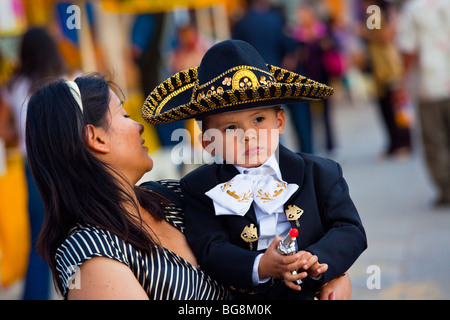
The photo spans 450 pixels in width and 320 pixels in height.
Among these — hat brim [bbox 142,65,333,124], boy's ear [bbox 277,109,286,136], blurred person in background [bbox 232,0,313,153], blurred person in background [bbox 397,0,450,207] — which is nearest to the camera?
hat brim [bbox 142,65,333,124]

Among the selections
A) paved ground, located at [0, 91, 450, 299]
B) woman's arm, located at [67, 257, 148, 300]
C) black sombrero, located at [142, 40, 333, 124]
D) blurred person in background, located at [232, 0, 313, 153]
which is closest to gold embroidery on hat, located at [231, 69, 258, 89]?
black sombrero, located at [142, 40, 333, 124]

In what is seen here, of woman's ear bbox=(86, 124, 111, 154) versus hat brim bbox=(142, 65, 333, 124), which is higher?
hat brim bbox=(142, 65, 333, 124)

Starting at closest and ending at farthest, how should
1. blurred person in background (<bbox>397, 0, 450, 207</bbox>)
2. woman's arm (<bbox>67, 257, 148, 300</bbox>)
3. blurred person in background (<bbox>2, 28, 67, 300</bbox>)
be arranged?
1. woman's arm (<bbox>67, 257, 148, 300</bbox>)
2. blurred person in background (<bbox>2, 28, 67, 300</bbox>)
3. blurred person in background (<bbox>397, 0, 450, 207</bbox>)

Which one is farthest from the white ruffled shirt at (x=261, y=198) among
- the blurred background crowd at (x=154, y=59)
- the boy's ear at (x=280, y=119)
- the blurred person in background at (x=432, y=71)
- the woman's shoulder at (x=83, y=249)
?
the blurred person in background at (x=432, y=71)

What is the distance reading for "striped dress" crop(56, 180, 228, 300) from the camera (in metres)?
2.04

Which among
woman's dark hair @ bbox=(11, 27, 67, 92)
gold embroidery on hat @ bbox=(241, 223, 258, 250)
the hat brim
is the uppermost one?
woman's dark hair @ bbox=(11, 27, 67, 92)

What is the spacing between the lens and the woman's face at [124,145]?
2.31m

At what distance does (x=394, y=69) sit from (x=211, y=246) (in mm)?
7349

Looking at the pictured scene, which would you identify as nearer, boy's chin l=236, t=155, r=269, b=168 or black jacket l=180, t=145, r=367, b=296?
black jacket l=180, t=145, r=367, b=296

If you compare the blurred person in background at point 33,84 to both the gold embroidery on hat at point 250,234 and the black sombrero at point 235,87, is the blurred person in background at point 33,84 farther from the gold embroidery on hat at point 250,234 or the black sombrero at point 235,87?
the gold embroidery on hat at point 250,234

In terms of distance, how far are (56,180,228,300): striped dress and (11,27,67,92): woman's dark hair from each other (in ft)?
8.78

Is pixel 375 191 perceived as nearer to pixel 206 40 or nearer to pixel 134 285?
pixel 206 40


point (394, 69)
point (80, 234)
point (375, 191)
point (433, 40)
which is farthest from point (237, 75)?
point (394, 69)

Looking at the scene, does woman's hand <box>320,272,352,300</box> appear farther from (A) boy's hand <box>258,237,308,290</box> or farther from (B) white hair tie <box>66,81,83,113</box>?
(B) white hair tie <box>66,81,83,113</box>
